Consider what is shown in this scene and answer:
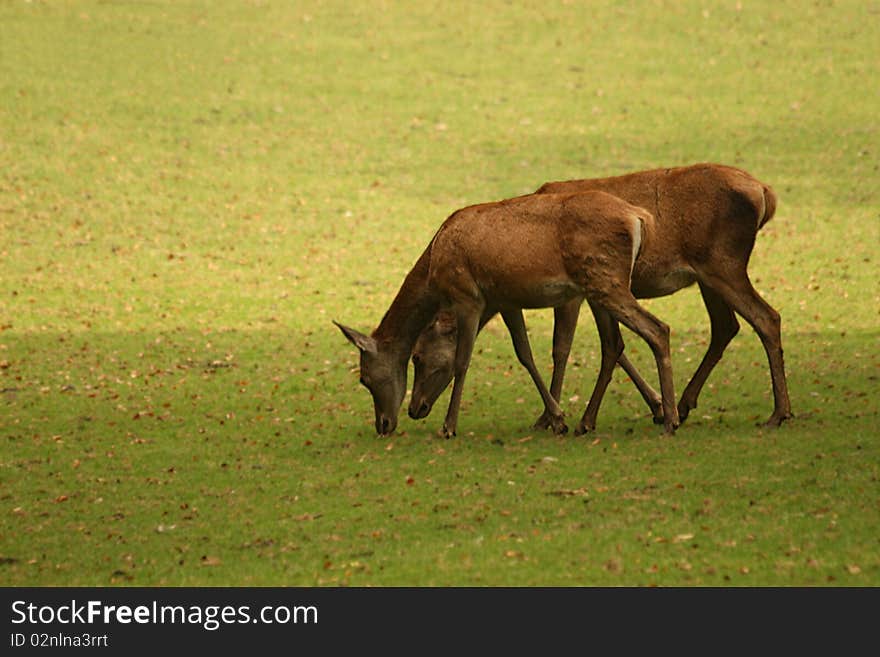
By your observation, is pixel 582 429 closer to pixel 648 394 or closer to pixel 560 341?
pixel 648 394

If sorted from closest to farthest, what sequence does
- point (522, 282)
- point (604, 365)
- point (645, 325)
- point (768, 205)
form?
1. point (645, 325)
2. point (522, 282)
3. point (768, 205)
4. point (604, 365)

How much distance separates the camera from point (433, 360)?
12547 millimetres

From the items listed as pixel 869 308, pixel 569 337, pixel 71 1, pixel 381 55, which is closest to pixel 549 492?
pixel 569 337

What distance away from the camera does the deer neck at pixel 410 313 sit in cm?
1234

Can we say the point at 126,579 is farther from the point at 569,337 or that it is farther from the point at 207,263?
the point at 207,263

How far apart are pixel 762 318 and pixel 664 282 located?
87 cm

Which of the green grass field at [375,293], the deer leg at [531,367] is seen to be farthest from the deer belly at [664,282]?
the green grass field at [375,293]

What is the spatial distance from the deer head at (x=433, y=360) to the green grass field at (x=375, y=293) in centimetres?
38

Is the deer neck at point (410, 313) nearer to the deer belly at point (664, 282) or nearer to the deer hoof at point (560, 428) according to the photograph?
the deer hoof at point (560, 428)

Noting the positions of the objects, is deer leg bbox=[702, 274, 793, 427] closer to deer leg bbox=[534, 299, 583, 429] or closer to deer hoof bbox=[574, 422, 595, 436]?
deer leg bbox=[534, 299, 583, 429]

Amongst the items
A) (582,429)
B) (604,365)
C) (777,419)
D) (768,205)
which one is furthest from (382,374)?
(768,205)

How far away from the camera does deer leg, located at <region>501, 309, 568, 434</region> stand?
12.3m

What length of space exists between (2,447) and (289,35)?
71.5 feet

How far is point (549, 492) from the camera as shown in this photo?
10227 millimetres
